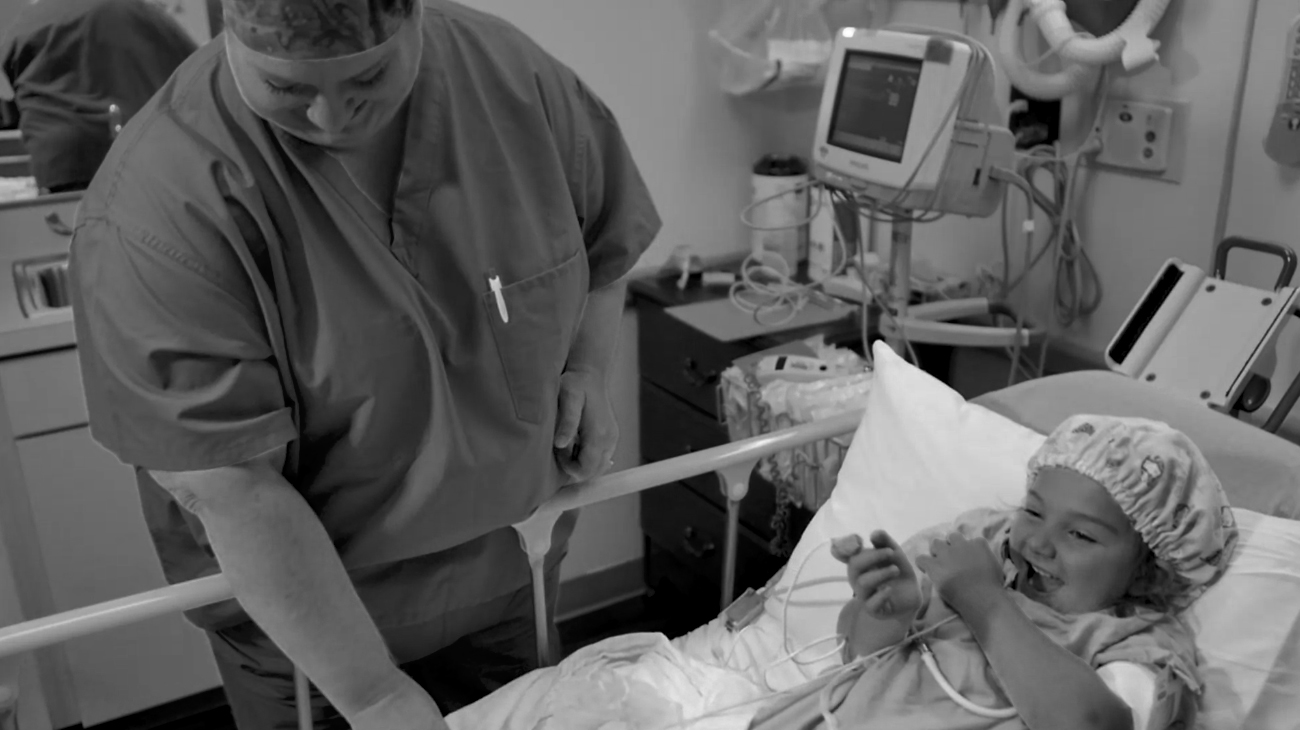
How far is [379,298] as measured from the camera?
1.00 m

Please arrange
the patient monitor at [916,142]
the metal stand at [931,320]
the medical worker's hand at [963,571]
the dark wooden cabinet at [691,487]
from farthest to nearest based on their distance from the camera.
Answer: the dark wooden cabinet at [691,487] < the metal stand at [931,320] < the patient monitor at [916,142] < the medical worker's hand at [963,571]

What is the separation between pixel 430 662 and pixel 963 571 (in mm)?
621

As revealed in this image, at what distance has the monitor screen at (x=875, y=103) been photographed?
6.10 feet

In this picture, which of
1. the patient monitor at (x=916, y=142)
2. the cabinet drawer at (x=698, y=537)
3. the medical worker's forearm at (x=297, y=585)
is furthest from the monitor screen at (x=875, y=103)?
the medical worker's forearm at (x=297, y=585)

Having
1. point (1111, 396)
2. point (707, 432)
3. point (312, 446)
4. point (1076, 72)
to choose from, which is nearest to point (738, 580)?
point (707, 432)

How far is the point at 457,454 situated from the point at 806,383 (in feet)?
3.00

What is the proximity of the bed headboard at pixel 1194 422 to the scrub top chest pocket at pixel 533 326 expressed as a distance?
67 centimetres

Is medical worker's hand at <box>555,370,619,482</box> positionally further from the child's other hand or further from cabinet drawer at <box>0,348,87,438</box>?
cabinet drawer at <box>0,348,87,438</box>

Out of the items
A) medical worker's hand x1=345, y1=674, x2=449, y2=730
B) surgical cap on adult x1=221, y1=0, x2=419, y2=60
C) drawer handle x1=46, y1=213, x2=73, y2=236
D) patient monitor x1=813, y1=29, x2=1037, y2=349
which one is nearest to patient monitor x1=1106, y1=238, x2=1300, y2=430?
patient monitor x1=813, y1=29, x2=1037, y2=349

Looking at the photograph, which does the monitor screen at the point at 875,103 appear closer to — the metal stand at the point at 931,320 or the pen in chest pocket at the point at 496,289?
the metal stand at the point at 931,320

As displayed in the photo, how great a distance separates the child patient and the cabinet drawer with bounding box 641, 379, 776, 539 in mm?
811

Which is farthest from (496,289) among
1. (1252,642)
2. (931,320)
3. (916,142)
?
(931,320)

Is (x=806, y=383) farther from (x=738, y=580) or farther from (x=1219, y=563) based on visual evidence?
(x=1219, y=563)

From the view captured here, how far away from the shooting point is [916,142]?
1833mm
